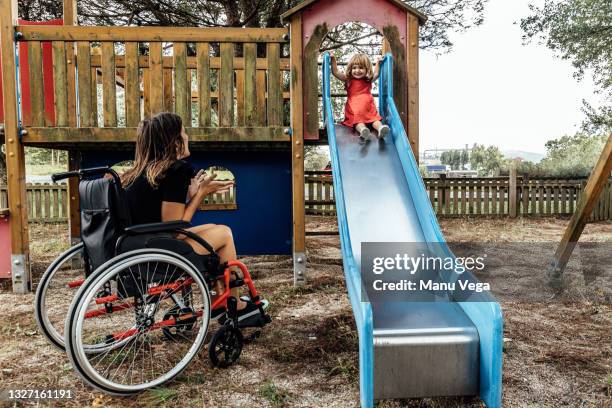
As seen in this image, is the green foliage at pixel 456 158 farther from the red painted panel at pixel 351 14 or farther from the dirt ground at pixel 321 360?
the dirt ground at pixel 321 360

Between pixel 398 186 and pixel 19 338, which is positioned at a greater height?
pixel 398 186

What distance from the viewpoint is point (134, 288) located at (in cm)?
234

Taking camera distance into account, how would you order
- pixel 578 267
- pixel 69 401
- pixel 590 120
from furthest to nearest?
pixel 590 120 → pixel 578 267 → pixel 69 401

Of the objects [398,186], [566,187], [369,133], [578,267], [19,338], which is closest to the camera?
[19,338]

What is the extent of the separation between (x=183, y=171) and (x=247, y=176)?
10.5ft

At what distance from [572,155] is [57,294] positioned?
18222 mm

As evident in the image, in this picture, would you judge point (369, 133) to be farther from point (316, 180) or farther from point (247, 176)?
point (316, 180)

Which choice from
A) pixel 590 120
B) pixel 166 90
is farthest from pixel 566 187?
pixel 166 90

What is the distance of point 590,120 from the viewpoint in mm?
13875

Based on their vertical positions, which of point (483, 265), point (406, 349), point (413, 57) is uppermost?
point (413, 57)

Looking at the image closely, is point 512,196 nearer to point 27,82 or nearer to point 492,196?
point 492,196

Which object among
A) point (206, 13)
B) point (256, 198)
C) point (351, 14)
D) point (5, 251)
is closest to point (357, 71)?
point (351, 14)

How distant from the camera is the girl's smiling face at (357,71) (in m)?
5.01

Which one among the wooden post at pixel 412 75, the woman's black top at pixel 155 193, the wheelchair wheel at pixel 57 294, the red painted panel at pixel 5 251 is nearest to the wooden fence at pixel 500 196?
the wooden post at pixel 412 75
